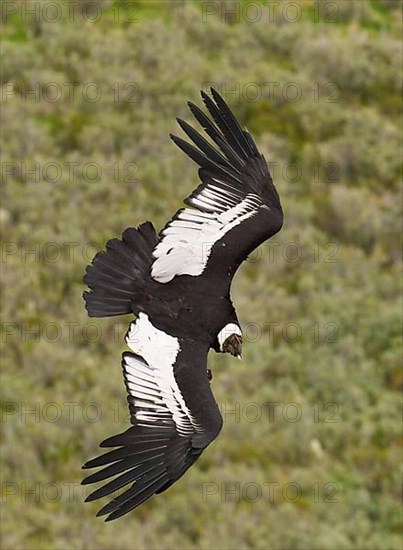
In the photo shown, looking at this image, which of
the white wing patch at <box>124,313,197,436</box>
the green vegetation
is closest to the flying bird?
the white wing patch at <box>124,313,197,436</box>

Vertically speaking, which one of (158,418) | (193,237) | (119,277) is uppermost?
(193,237)

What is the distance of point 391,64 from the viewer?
19219mm

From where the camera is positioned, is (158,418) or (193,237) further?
(193,237)

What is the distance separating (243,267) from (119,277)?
25.2ft

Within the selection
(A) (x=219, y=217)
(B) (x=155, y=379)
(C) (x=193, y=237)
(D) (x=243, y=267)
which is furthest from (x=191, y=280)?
(D) (x=243, y=267)

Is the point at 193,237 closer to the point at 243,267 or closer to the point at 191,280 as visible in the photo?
the point at 191,280

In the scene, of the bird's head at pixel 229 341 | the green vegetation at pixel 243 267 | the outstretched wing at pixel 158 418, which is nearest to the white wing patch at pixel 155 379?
the outstretched wing at pixel 158 418

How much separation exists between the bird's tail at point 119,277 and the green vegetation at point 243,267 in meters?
4.27

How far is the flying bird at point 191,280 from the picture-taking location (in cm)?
654

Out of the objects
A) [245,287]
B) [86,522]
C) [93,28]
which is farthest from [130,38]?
[86,522]

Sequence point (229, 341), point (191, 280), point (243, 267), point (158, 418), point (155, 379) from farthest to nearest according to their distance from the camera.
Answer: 1. point (243, 267)
2. point (191, 280)
3. point (229, 341)
4. point (155, 379)
5. point (158, 418)

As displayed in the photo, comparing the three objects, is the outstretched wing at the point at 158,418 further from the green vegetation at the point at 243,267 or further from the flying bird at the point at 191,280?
the green vegetation at the point at 243,267

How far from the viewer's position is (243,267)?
1488 centimetres

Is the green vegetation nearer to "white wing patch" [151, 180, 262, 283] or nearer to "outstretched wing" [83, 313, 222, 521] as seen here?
"white wing patch" [151, 180, 262, 283]
